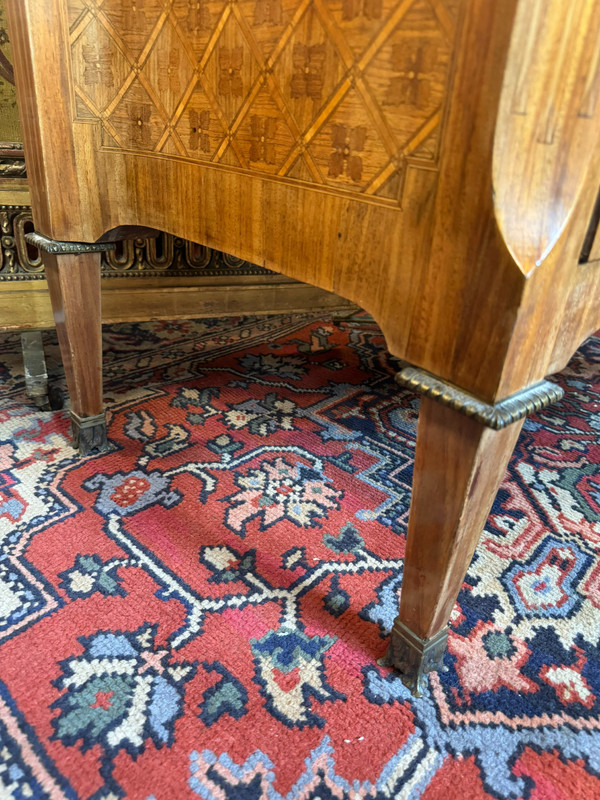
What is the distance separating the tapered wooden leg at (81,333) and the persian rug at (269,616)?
0.07m

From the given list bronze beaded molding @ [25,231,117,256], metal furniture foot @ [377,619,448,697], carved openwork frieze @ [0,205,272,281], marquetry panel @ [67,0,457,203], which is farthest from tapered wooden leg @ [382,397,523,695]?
carved openwork frieze @ [0,205,272,281]

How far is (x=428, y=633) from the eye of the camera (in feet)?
2.15

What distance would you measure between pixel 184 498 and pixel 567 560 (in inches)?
25.4

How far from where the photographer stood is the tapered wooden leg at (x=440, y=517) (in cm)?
54

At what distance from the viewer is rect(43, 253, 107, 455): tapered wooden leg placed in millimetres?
956

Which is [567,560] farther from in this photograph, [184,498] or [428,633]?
[184,498]

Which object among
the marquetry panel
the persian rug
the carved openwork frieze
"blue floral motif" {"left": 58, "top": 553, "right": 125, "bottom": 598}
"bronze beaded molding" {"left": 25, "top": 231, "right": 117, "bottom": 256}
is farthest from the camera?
the carved openwork frieze

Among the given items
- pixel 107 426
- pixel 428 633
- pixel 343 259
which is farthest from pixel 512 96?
pixel 107 426

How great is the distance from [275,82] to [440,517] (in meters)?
0.48

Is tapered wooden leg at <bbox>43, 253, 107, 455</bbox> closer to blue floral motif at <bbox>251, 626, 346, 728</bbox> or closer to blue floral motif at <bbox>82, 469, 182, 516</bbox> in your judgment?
blue floral motif at <bbox>82, 469, 182, 516</bbox>

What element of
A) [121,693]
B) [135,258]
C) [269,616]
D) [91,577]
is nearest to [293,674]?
[269,616]

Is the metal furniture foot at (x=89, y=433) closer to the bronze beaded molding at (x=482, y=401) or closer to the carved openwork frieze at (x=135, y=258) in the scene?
the carved openwork frieze at (x=135, y=258)

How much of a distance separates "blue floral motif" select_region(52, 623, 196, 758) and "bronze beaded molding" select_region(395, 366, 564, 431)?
447 mm

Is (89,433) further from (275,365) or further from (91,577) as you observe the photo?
(275,365)
